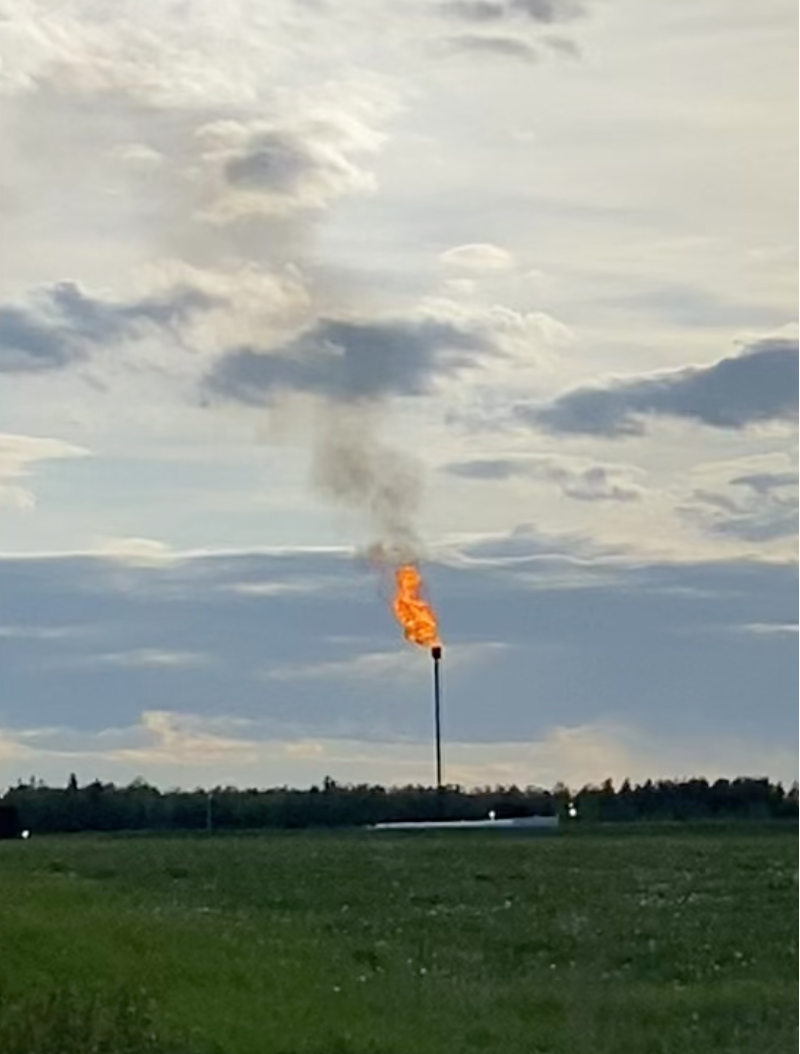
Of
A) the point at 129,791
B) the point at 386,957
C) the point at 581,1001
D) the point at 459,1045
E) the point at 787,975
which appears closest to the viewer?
the point at 459,1045

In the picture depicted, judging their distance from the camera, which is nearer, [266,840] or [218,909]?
[218,909]

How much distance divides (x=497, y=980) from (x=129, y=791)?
2908 cm

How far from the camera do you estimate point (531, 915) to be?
26.0 metres

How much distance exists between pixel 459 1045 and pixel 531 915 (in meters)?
10.3

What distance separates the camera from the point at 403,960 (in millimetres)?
20688

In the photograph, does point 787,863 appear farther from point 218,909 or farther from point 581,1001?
point 581,1001

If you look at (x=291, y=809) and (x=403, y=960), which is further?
(x=291, y=809)

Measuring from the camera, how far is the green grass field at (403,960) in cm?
1586

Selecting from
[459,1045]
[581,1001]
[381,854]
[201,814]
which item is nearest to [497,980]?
[581,1001]

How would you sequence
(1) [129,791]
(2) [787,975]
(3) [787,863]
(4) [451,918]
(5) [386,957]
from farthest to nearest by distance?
(1) [129,791]
(3) [787,863]
(4) [451,918]
(5) [386,957]
(2) [787,975]

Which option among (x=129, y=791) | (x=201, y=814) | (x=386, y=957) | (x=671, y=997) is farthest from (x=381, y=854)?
(x=671, y=997)

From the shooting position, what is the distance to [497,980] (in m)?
19.4

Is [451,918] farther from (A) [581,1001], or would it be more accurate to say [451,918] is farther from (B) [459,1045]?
(B) [459,1045]

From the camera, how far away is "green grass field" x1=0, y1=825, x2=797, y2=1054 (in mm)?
15859
